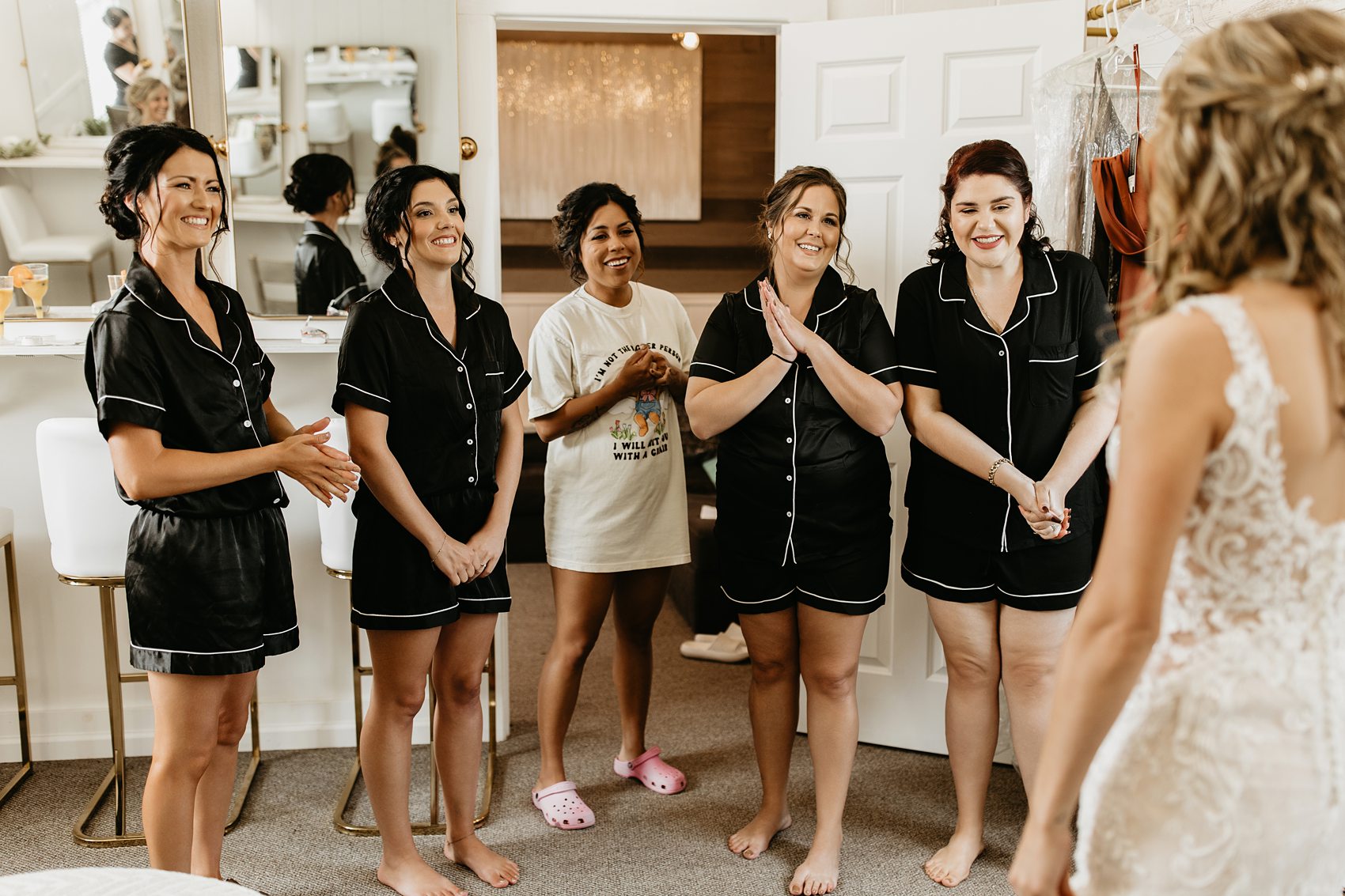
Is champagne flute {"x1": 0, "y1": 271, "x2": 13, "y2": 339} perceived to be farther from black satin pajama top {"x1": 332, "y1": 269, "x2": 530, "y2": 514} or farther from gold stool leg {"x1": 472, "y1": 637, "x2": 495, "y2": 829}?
gold stool leg {"x1": 472, "y1": 637, "x2": 495, "y2": 829}

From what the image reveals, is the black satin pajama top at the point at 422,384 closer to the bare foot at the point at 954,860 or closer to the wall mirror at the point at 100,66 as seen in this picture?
the wall mirror at the point at 100,66

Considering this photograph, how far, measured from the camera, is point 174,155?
6.55ft

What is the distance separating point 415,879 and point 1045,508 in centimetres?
154

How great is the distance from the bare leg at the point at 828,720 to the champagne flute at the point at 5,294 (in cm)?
212

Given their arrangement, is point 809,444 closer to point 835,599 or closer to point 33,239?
point 835,599

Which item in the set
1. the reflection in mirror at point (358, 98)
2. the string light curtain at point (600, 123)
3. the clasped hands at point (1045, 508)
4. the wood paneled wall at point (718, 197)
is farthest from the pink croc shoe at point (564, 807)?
the string light curtain at point (600, 123)

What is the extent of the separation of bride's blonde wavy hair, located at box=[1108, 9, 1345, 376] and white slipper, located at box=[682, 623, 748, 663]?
9.58ft

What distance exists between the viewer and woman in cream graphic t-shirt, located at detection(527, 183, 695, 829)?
2645 mm

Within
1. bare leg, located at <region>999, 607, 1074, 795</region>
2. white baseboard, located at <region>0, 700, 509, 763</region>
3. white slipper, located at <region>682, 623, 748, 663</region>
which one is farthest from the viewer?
white slipper, located at <region>682, 623, 748, 663</region>

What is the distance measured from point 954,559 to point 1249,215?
145cm

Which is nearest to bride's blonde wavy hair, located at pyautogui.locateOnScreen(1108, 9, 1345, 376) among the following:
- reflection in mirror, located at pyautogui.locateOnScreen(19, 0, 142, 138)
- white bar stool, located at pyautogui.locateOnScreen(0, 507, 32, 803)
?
reflection in mirror, located at pyautogui.locateOnScreen(19, 0, 142, 138)

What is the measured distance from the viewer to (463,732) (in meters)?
2.38

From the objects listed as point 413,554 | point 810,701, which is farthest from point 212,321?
point 810,701

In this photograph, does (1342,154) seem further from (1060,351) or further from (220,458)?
(220,458)
